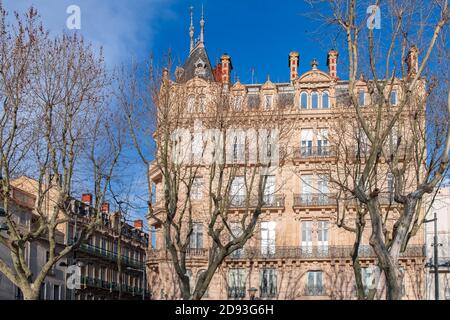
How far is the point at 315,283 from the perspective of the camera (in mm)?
38156

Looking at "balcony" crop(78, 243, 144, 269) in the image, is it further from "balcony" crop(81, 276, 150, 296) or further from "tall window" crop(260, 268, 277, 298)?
"tall window" crop(260, 268, 277, 298)

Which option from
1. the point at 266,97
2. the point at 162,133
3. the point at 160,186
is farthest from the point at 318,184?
the point at 162,133

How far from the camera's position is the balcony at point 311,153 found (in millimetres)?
39000

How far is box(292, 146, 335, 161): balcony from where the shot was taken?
1535 inches

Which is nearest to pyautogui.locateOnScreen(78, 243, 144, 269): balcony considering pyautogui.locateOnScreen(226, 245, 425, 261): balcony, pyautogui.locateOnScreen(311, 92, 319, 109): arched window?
pyautogui.locateOnScreen(226, 245, 425, 261): balcony

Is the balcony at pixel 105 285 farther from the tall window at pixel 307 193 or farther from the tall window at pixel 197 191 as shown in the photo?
the tall window at pixel 307 193

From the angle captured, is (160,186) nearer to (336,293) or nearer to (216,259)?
(336,293)

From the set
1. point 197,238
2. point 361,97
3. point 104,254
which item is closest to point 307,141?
point 361,97

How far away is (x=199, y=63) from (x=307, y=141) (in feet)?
32.0

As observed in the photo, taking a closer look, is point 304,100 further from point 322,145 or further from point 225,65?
point 225,65

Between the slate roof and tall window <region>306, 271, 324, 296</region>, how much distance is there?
48.5ft

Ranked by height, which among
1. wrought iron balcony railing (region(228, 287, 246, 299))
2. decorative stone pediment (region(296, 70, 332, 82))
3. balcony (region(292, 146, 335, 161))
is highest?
decorative stone pediment (region(296, 70, 332, 82))
